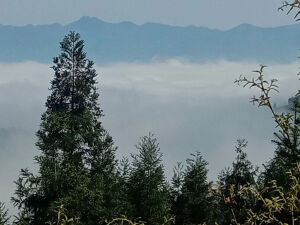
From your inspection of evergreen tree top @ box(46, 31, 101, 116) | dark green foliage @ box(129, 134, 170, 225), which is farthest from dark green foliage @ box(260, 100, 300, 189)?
evergreen tree top @ box(46, 31, 101, 116)

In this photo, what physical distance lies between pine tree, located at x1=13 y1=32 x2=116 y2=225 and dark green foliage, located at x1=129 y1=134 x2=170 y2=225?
181 cm

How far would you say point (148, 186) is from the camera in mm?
37312

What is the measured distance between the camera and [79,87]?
3869 centimetres

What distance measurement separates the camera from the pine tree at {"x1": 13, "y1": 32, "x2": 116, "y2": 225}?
32938 millimetres

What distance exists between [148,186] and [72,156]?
569cm

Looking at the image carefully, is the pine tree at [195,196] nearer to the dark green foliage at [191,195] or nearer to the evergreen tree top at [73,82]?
the dark green foliage at [191,195]

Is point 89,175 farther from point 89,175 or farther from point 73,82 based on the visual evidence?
point 73,82

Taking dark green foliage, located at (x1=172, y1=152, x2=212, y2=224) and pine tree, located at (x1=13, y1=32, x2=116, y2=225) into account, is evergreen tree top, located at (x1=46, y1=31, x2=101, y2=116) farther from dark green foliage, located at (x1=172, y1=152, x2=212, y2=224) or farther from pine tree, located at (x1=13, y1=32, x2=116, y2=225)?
dark green foliage, located at (x1=172, y1=152, x2=212, y2=224)

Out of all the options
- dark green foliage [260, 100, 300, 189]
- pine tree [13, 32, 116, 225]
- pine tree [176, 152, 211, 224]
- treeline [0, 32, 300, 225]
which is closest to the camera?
dark green foliage [260, 100, 300, 189]

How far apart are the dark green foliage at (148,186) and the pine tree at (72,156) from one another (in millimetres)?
1806

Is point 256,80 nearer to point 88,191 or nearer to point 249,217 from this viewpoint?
point 249,217

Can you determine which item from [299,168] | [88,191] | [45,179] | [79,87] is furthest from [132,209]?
[299,168]

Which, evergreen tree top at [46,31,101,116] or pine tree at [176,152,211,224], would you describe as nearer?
evergreen tree top at [46,31,101,116]

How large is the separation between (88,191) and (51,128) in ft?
15.4
